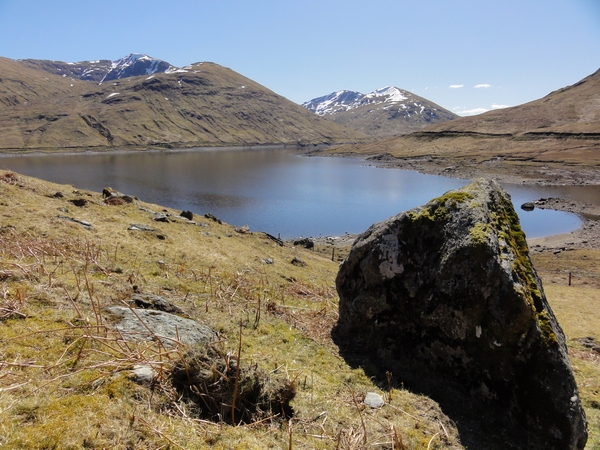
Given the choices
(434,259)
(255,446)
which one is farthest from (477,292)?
(255,446)

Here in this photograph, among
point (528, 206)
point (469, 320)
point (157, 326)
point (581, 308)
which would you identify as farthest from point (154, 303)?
point (528, 206)

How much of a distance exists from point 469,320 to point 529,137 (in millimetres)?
179737

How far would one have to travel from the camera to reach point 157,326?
18.5 feet

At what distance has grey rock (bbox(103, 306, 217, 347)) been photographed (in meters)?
5.21

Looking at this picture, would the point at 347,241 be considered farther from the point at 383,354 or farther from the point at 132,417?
the point at 132,417

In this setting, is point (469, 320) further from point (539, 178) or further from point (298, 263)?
point (539, 178)

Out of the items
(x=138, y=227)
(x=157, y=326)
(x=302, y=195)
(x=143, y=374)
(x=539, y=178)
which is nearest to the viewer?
(x=143, y=374)

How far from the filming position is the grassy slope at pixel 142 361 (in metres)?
3.64

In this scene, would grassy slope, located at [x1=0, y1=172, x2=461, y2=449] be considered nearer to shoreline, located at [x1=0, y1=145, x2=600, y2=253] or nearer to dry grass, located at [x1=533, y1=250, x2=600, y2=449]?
dry grass, located at [x1=533, y1=250, x2=600, y2=449]

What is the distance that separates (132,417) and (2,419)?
112 cm

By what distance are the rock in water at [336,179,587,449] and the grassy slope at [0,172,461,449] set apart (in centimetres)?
89

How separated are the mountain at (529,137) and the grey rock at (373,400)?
13519 cm

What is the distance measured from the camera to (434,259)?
715cm

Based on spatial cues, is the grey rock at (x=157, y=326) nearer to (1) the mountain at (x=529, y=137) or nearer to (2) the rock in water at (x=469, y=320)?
(2) the rock in water at (x=469, y=320)
